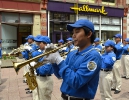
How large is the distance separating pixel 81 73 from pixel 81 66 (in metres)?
0.09

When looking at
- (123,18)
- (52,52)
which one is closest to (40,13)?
(123,18)

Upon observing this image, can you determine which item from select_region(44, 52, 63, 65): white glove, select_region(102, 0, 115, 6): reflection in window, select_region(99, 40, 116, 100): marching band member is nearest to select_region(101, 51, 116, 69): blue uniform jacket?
select_region(99, 40, 116, 100): marching band member

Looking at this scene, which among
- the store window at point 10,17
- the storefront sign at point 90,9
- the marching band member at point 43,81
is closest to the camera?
the marching band member at point 43,81

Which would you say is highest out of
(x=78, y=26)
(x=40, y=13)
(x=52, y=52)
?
(x=40, y=13)

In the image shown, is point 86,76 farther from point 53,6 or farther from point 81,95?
point 53,6

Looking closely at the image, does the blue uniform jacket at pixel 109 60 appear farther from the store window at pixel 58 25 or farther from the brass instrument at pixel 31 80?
the store window at pixel 58 25

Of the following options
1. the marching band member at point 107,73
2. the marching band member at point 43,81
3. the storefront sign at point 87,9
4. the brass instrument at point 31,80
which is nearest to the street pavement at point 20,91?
the marching band member at point 107,73

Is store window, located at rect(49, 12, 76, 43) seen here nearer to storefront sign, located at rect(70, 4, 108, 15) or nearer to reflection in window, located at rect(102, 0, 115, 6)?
storefront sign, located at rect(70, 4, 108, 15)

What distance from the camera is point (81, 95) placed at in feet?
7.16

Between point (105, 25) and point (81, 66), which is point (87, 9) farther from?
point (81, 66)

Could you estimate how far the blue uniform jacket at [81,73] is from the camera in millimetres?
2037

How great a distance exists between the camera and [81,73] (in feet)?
6.72

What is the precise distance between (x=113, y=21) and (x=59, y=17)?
644 cm

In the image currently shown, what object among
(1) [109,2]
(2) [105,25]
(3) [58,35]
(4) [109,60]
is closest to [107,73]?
(4) [109,60]
